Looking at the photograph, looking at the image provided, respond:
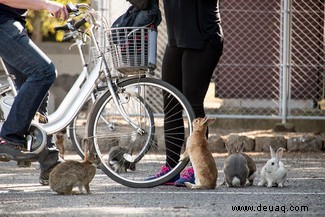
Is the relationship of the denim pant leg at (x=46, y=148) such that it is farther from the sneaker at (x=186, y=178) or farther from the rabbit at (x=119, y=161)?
the sneaker at (x=186, y=178)

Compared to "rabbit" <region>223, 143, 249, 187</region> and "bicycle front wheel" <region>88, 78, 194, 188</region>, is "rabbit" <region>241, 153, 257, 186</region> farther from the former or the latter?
"bicycle front wheel" <region>88, 78, 194, 188</region>

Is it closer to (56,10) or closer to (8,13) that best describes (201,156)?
(56,10)

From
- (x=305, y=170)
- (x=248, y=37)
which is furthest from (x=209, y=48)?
(x=248, y=37)

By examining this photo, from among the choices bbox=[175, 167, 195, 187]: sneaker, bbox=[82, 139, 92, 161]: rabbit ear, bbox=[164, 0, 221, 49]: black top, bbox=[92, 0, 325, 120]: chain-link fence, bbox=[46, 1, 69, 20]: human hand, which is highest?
bbox=[46, 1, 69, 20]: human hand

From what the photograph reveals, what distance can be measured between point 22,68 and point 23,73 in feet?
0.33

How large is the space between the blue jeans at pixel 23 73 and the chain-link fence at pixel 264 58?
696 cm

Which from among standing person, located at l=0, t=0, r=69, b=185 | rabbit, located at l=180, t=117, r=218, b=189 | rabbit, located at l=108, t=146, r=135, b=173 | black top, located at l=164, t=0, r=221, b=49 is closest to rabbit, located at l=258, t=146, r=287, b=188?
rabbit, located at l=180, t=117, r=218, b=189

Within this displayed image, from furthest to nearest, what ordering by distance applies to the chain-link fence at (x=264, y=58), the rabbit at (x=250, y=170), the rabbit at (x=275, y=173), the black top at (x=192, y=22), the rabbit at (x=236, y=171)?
the chain-link fence at (x=264, y=58)
the rabbit at (x=250, y=170)
the rabbit at (x=275, y=173)
the rabbit at (x=236, y=171)
the black top at (x=192, y=22)

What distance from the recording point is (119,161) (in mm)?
8711

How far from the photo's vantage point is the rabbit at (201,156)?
7672mm

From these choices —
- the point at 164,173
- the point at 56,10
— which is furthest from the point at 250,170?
the point at 56,10

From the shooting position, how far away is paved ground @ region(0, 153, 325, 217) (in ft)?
21.3

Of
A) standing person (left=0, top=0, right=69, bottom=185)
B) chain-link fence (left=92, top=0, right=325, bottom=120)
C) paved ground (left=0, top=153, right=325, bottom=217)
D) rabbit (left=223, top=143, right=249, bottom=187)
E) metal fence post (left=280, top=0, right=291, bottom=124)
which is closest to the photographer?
paved ground (left=0, top=153, right=325, bottom=217)

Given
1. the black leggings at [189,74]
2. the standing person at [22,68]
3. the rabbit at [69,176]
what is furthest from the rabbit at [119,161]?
the standing person at [22,68]
